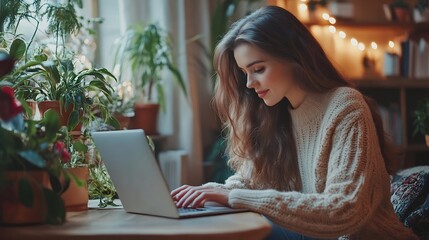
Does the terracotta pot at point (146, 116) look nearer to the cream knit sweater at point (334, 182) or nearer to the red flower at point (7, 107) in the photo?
the cream knit sweater at point (334, 182)

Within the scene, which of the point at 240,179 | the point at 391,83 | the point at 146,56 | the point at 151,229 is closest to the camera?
the point at 151,229

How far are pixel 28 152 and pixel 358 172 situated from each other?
0.80 meters

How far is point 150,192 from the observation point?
1537mm

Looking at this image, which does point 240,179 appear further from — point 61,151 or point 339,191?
point 61,151

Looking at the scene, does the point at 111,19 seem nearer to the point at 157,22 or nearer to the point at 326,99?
the point at 157,22

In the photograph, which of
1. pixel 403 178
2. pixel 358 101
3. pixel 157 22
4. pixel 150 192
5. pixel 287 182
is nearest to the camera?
pixel 150 192

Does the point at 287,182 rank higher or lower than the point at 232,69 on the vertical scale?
lower

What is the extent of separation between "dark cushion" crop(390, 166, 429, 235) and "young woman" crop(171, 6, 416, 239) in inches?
5.5

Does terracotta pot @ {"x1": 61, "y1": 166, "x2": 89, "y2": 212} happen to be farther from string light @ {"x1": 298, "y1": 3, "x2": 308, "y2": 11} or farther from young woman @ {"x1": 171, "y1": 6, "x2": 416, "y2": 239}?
string light @ {"x1": 298, "y1": 3, "x2": 308, "y2": 11}

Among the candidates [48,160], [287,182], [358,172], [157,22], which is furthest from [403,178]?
[157,22]

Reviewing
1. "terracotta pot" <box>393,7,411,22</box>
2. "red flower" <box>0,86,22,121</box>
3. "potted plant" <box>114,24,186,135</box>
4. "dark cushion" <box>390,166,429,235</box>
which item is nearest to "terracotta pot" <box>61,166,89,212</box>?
"red flower" <box>0,86,22,121</box>

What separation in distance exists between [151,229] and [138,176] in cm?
25

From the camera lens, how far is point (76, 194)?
1.66 m

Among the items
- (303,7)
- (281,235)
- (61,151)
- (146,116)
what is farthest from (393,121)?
(61,151)
